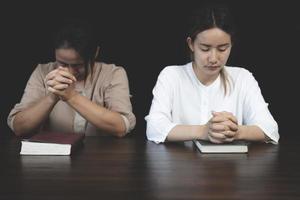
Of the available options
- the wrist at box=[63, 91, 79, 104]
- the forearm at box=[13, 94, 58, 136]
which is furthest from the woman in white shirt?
the forearm at box=[13, 94, 58, 136]

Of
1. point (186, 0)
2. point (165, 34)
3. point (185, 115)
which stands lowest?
point (185, 115)

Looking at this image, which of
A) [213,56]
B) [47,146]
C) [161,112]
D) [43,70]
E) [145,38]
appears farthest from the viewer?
[145,38]

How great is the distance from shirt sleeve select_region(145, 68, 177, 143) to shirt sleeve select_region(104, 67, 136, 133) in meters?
0.17

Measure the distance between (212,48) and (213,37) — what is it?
5 centimetres

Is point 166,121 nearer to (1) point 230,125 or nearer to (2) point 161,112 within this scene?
(2) point 161,112

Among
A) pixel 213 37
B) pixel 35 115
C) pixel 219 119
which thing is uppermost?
pixel 213 37

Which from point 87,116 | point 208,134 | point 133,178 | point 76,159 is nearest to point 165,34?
point 87,116

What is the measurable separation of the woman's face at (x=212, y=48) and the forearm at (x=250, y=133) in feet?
0.98

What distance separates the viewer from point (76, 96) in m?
2.10

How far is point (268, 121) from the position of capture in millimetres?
2031

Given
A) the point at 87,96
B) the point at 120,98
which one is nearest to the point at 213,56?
the point at 120,98

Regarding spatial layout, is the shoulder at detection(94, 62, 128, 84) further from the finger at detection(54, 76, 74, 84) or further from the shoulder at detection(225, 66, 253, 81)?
the shoulder at detection(225, 66, 253, 81)

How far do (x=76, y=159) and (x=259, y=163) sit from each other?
0.57m

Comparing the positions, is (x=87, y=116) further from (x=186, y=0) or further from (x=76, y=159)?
(x=186, y=0)
